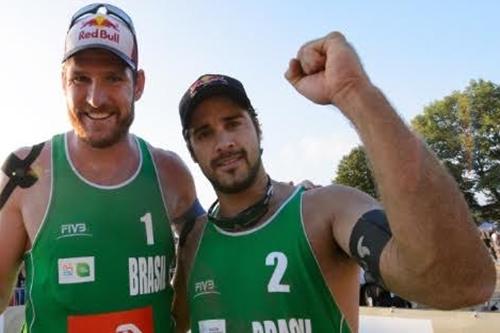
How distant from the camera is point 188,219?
2734mm

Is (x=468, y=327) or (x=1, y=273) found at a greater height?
(x=1, y=273)

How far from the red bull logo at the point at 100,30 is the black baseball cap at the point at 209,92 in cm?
41

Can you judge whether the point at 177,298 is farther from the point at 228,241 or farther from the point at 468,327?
the point at 468,327

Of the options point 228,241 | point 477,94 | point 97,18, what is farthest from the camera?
point 477,94

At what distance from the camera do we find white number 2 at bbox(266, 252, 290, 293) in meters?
2.13

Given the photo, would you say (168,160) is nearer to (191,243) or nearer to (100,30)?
(191,243)

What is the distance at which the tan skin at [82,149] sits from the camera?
2.41m

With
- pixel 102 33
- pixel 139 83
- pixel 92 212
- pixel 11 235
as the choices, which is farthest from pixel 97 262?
pixel 102 33

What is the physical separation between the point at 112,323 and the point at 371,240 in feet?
3.82

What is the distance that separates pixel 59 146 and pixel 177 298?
93 centimetres

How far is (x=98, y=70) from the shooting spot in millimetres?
2461

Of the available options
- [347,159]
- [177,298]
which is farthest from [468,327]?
[347,159]

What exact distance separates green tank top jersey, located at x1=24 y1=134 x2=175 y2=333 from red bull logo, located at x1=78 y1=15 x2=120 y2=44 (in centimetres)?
58

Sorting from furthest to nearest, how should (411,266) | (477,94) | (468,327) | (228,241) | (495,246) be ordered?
(477,94)
(495,246)
(468,327)
(228,241)
(411,266)
